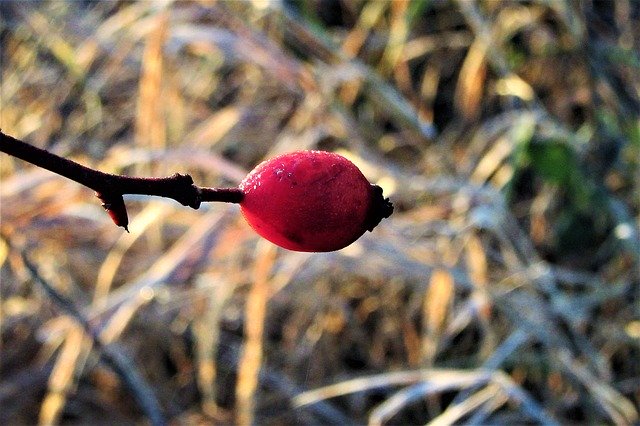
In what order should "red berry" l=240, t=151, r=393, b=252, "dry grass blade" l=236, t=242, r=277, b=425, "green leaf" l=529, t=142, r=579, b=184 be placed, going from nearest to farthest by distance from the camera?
1. "red berry" l=240, t=151, r=393, b=252
2. "dry grass blade" l=236, t=242, r=277, b=425
3. "green leaf" l=529, t=142, r=579, b=184

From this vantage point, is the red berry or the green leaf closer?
the red berry

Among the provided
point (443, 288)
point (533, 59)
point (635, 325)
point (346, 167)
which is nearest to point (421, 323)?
point (443, 288)

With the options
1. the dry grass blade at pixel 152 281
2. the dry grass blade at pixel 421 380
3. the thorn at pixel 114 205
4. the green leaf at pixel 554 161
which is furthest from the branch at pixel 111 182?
the green leaf at pixel 554 161

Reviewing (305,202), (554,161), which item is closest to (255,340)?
(554,161)

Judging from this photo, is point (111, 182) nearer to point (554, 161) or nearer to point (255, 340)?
point (255, 340)

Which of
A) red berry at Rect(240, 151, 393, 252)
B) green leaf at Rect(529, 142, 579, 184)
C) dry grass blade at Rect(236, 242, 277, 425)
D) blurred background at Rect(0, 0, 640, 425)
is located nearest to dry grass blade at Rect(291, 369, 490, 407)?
blurred background at Rect(0, 0, 640, 425)

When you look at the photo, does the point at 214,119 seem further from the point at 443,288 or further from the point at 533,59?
the point at 533,59

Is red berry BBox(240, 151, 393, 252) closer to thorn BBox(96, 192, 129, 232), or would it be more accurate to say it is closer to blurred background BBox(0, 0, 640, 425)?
thorn BBox(96, 192, 129, 232)

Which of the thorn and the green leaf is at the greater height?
the green leaf
